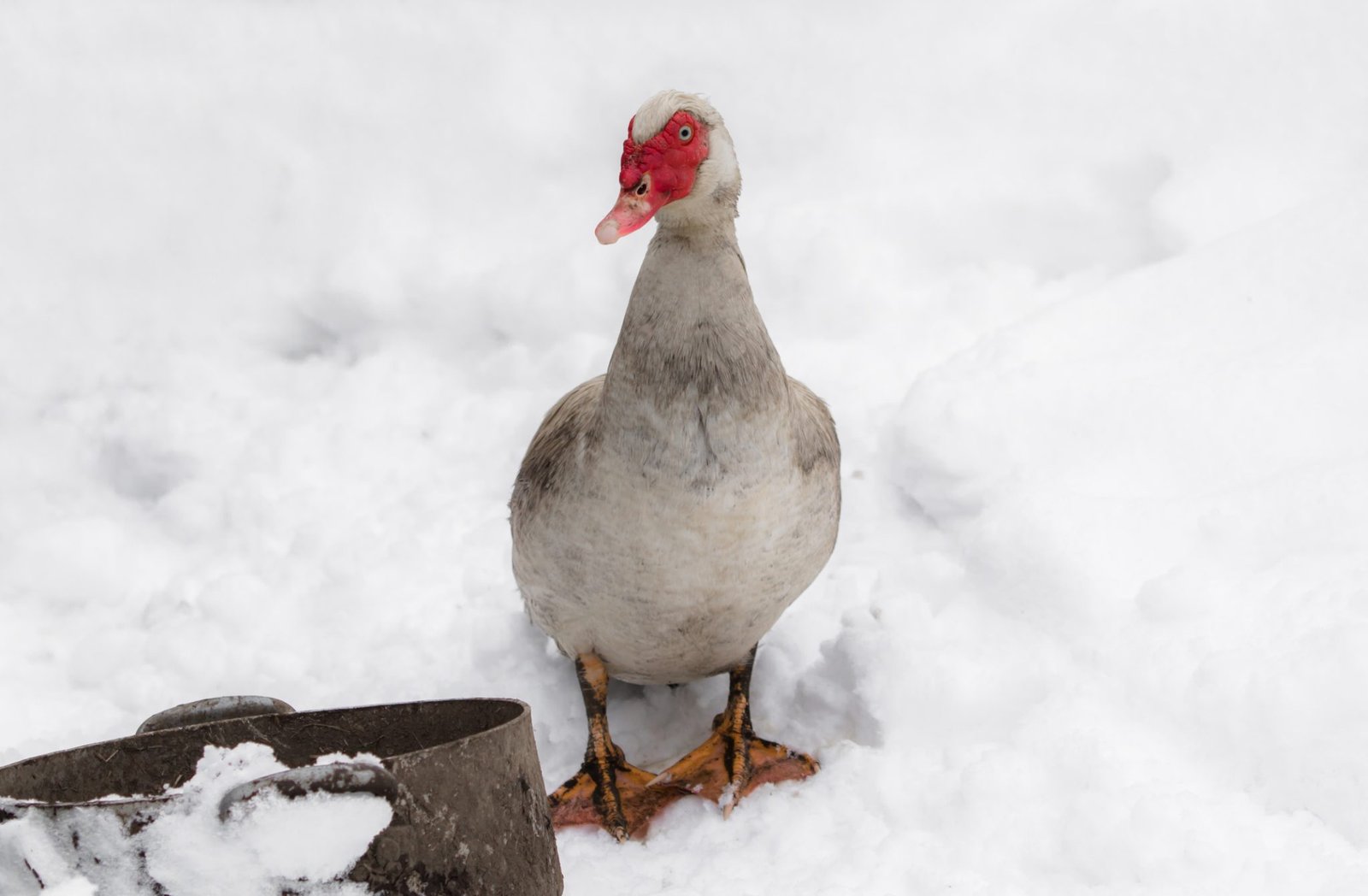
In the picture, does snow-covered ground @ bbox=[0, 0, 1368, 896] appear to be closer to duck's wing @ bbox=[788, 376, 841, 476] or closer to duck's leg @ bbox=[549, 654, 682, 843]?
duck's leg @ bbox=[549, 654, 682, 843]

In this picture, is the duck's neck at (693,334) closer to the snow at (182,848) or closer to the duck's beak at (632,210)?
the duck's beak at (632,210)

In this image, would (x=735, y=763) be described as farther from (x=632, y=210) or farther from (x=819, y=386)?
(x=819, y=386)

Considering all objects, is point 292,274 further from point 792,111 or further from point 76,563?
point 792,111

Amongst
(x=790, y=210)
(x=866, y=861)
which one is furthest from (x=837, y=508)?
(x=790, y=210)

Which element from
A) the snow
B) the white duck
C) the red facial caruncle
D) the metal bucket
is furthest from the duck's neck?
the snow

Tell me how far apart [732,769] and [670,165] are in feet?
4.74

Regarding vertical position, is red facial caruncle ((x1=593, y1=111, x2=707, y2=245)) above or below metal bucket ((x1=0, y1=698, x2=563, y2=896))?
above

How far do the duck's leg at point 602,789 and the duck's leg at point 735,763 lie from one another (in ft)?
0.17

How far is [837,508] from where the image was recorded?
9.38 feet

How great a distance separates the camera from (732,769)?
2.95m

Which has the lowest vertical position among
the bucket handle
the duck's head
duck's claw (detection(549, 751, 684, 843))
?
duck's claw (detection(549, 751, 684, 843))

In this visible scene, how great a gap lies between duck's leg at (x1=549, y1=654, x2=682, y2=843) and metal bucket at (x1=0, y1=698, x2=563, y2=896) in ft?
1.78

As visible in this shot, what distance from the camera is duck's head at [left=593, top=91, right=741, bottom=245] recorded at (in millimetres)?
2338

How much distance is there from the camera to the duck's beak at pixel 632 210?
2293 millimetres
